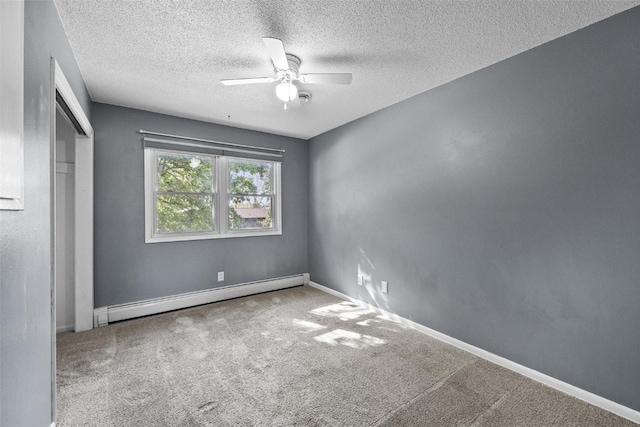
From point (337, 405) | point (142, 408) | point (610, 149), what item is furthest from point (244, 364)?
point (610, 149)

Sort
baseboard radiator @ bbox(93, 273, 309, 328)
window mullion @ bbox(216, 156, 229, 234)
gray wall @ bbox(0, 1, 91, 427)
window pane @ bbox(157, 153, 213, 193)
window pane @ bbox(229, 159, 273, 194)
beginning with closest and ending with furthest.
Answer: gray wall @ bbox(0, 1, 91, 427), baseboard radiator @ bbox(93, 273, 309, 328), window pane @ bbox(157, 153, 213, 193), window mullion @ bbox(216, 156, 229, 234), window pane @ bbox(229, 159, 273, 194)

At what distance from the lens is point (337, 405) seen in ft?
6.00

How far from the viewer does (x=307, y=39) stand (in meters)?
2.00

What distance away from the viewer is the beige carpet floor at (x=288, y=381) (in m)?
1.73

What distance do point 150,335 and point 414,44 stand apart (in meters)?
3.55

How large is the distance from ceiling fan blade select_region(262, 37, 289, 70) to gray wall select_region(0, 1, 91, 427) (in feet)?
3.59

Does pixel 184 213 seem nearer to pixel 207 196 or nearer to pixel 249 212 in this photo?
pixel 207 196

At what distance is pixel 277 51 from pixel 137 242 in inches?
111

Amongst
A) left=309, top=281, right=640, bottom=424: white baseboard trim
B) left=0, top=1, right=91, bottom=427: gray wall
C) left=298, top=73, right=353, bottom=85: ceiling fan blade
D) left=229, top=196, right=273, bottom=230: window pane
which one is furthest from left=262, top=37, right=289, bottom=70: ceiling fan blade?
left=309, top=281, right=640, bottom=424: white baseboard trim

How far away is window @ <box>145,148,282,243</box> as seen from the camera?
11.4ft

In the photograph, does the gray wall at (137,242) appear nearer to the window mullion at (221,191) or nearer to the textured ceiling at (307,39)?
the window mullion at (221,191)

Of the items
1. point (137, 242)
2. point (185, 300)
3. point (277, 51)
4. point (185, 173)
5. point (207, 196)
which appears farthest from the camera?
point (207, 196)

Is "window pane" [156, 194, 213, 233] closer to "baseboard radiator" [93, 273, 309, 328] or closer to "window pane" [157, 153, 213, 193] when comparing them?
"window pane" [157, 153, 213, 193]

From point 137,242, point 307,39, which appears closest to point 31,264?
point 307,39
